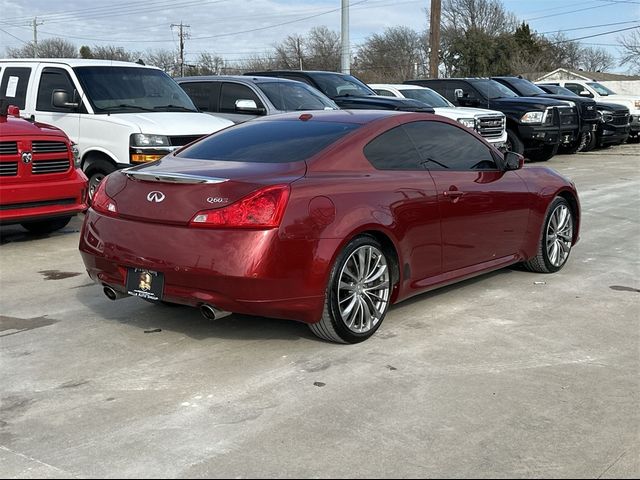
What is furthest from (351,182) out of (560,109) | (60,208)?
(560,109)

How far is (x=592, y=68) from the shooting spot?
314 ft

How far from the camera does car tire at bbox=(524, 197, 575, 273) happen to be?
7.10 meters

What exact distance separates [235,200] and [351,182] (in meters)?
0.87

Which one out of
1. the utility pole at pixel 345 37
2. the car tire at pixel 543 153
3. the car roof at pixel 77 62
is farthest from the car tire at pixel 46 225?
the utility pole at pixel 345 37

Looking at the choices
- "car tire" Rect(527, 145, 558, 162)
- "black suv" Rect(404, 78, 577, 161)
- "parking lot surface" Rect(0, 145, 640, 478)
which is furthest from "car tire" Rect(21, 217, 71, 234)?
"car tire" Rect(527, 145, 558, 162)

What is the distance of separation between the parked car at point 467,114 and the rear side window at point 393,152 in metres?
9.68

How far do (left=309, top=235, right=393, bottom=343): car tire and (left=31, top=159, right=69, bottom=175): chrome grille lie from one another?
4723 mm

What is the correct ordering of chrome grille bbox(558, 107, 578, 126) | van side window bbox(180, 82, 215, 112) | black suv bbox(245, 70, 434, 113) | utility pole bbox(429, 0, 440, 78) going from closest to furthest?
1. van side window bbox(180, 82, 215, 112)
2. black suv bbox(245, 70, 434, 113)
3. chrome grille bbox(558, 107, 578, 126)
4. utility pole bbox(429, 0, 440, 78)

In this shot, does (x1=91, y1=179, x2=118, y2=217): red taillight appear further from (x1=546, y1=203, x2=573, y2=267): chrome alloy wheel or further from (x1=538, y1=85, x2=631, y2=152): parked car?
(x1=538, y1=85, x2=631, y2=152): parked car

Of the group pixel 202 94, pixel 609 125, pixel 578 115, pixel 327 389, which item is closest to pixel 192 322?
pixel 327 389

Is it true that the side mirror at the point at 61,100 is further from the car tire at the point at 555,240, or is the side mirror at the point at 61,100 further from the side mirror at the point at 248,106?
the car tire at the point at 555,240

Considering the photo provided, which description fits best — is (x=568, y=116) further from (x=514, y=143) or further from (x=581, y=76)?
(x=581, y=76)

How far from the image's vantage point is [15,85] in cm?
1095

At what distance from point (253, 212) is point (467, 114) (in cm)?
1227
